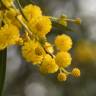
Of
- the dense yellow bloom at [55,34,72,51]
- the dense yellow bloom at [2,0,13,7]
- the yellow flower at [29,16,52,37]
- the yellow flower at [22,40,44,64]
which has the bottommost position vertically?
the yellow flower at [22,40,44,64]

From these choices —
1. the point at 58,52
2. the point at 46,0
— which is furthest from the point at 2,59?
the point at 46,0

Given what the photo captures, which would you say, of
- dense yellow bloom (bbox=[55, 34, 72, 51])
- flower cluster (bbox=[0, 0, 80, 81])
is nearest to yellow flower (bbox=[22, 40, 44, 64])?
flower cluster (bbox=[0, 0, 80, 81])

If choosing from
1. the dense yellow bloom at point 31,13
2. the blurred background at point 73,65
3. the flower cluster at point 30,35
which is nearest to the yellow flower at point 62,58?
the flower cluster at point 30,35

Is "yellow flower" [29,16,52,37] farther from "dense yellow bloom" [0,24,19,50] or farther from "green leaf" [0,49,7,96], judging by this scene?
"green leaf" [0,49,7,96]

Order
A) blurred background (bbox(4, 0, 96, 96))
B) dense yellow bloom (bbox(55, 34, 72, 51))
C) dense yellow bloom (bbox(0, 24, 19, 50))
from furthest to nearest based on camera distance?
blurred background (bbox(4, 0, 96, 96)), dense yellow bloom (bbox(55, 34, 72, 51)), dense yellow bloom (bbox(0, 24, 19, 50))

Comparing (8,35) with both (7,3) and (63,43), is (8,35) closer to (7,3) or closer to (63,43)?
(7,3)

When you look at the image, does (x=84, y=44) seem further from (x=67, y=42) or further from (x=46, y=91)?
(x=67, y=42)
